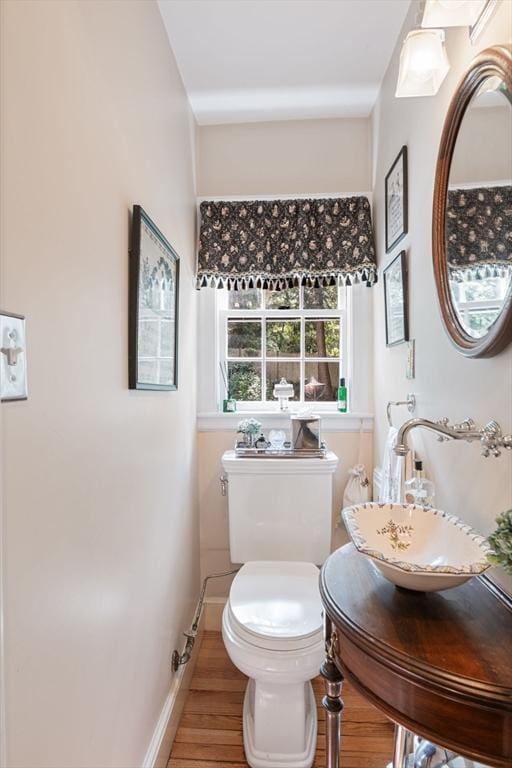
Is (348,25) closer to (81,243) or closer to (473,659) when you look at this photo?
(81,243)

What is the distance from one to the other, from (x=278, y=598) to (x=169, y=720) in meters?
0.54

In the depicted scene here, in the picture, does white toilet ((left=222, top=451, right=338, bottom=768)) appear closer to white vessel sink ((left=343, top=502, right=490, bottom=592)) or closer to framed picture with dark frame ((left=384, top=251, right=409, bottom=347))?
white vessel sink ((left=343, top=502, right=490, bottom=592))

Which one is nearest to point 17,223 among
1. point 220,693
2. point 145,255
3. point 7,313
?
point 7,313

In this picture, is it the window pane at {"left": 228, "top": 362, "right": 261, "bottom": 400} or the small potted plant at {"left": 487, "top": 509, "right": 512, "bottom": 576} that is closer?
the small potted plant at {"left": 487, "top": 509, "right": 512, "bottom": 576}

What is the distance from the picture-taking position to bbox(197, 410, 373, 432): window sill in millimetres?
1967

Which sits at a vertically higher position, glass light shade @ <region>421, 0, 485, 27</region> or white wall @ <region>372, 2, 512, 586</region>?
glass light shade @ <region>421, 0, 485, 27</region>

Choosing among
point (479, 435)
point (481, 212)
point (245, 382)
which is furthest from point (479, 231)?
point (245, 382)

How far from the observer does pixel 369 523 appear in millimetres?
967

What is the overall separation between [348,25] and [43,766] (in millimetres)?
2255

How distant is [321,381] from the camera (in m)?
2.10

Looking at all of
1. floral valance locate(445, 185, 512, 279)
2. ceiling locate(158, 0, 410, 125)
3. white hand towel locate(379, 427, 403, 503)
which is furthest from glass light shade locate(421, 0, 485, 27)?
white hand towel locate(379, 427, 403, 503)

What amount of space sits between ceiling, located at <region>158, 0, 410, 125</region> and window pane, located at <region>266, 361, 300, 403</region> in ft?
4.09

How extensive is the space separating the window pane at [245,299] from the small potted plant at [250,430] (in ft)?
2.12

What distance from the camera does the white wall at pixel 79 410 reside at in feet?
1.96
